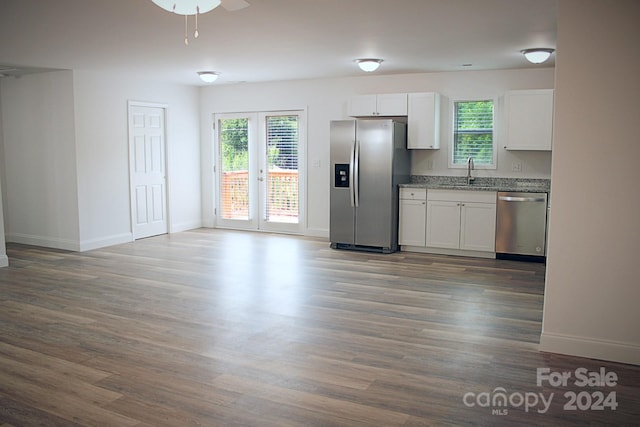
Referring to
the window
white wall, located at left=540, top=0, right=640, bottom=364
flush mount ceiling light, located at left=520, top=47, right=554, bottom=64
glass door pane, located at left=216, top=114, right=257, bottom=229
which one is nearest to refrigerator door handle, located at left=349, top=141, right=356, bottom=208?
the window

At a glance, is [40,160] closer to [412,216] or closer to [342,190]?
[342,190]

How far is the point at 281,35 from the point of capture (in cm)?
496

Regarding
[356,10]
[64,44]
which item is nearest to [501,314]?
[356,10]

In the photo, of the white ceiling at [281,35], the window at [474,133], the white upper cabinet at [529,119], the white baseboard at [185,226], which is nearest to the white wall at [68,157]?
the white ceiling at [281,35]

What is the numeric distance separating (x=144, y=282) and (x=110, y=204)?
2521 millimetres

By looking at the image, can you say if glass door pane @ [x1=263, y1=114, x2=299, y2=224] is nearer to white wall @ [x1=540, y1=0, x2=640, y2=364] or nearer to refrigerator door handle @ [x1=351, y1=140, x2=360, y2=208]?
refrigerator door handle @ [x1=351, y1=140, x2=360, y2=208]

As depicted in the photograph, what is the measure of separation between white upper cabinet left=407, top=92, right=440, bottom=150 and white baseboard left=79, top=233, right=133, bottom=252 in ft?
14.1

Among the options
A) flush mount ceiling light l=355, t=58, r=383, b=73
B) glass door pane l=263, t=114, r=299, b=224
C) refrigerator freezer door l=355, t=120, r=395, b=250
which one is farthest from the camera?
glass door pane l=263, t=114, r=299, b=224

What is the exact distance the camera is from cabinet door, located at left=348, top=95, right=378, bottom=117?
24.6ft

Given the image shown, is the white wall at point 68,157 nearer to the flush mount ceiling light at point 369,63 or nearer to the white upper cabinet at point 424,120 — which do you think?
the flush mount ceiling light at point 369,63

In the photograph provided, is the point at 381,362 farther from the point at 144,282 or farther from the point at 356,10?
the point at 144,282

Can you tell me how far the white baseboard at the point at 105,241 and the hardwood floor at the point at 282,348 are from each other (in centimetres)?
87

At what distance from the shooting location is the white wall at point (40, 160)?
23.7 ft

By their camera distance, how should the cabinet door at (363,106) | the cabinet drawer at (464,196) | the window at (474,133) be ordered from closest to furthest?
1. the cabinet drawer at (464,196)
2. the window at (474,133)
3. the cabinet door at (363,106)
